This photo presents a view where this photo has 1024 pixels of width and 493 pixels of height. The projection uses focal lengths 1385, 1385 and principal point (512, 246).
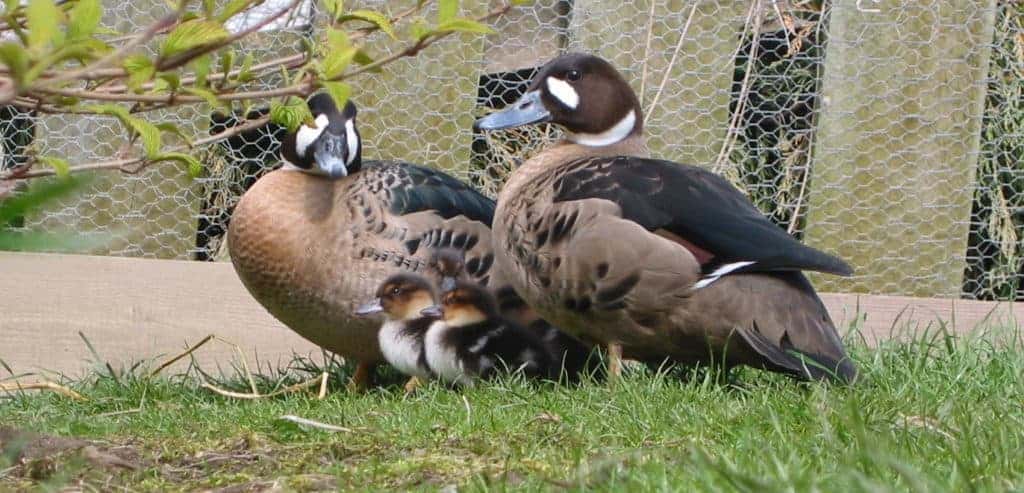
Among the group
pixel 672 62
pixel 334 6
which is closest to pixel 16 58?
pixel 334 6

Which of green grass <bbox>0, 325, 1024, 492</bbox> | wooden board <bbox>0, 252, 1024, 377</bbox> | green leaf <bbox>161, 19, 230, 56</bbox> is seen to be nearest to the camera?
green leaf <bbox>161, 19, 230, 56</bbox>

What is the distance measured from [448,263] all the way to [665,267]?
0.97 m

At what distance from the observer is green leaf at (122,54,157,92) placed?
6.11 ft

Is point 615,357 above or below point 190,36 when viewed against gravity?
below

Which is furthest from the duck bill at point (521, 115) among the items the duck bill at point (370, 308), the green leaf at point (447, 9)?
the green leaf at point (447, 9)

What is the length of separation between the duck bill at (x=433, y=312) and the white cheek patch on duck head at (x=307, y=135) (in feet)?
2.54

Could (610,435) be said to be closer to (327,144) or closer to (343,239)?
(343,239)

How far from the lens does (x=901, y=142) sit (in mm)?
5410

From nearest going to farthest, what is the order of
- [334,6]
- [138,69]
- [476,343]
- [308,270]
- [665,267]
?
[138,69] < [334,6] < [665,267] < [476,343] < [308,270]

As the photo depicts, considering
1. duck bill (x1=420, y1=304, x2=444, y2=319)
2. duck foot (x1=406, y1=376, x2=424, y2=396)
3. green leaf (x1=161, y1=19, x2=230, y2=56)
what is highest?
green leaf (x1=161, y1=19, x2=230, y2=56)

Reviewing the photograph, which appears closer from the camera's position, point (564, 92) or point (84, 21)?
point (84, 21)

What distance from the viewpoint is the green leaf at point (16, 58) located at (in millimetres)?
1229

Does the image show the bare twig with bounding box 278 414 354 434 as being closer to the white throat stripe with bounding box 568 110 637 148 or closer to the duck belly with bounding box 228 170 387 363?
the duck belly with bounding box 228 170 387 363

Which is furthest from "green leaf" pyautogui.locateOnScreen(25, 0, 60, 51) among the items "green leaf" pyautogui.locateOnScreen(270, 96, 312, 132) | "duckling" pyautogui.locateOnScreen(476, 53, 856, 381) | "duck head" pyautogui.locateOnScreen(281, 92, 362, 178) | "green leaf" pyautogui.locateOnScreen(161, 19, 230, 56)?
"duck head" pyautogui.locateOnScreen(281, 92, 362, 178)
